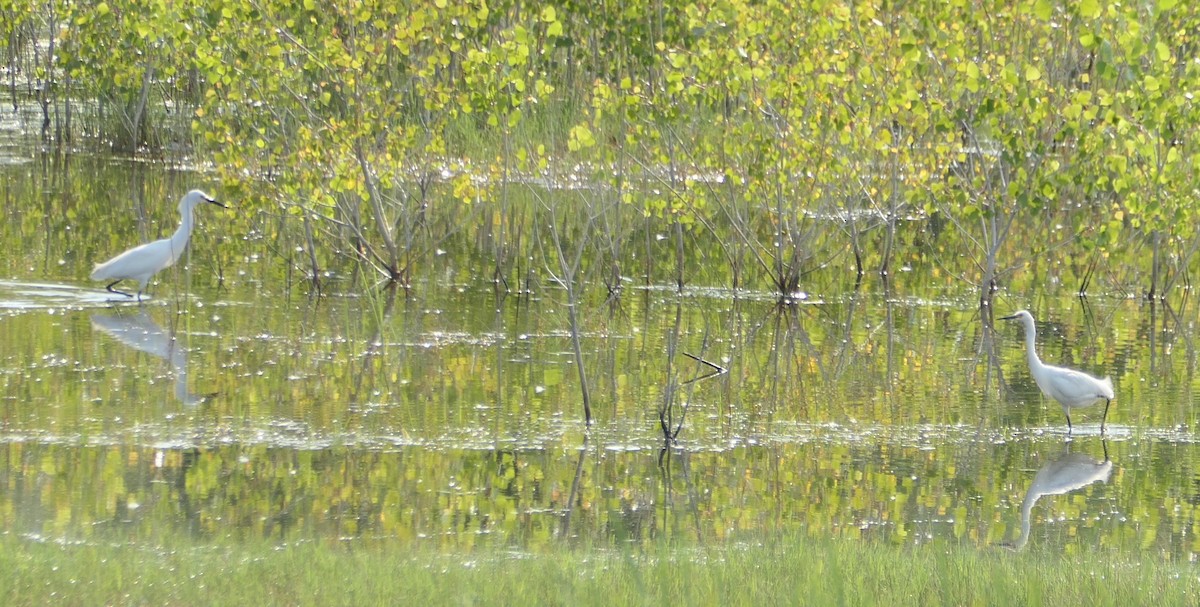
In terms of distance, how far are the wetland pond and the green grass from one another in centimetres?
66

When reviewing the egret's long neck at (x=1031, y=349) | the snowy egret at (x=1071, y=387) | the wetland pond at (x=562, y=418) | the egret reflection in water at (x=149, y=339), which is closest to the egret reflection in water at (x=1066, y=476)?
the wetland pond at (x=562, y=418)

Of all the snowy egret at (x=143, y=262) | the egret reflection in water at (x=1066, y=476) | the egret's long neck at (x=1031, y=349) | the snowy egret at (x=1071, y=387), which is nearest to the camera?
the egret reflection in water at (x=1066, y=476)

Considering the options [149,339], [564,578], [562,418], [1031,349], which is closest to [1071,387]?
[1031,349]

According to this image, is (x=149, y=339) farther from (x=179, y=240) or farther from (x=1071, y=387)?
(x=1071, y=387)

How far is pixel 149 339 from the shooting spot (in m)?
13.6

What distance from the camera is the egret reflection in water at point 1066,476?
9.72 metres

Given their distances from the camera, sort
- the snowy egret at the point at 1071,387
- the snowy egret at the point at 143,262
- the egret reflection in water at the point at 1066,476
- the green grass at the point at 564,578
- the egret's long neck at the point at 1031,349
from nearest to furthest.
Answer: the green grass at the point at 564,578
the egret reflection in water at the point at 1066,476
the snowy egret at the point at 1071,387
the egret's long neck at the point at 1031,349
the snowy egret at the point at 143,262

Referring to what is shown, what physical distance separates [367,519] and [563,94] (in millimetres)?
18413

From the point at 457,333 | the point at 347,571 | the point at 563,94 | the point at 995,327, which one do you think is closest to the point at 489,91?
the point at 457,333

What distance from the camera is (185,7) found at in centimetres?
1622

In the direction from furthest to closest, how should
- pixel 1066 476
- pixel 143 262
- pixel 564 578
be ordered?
pixel 143 262 < pixel 1066 476 < pixel 564 578

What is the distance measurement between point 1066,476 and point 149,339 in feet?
24.3

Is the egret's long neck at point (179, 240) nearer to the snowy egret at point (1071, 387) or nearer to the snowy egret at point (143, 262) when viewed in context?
the snowy egret at point (143, 262)

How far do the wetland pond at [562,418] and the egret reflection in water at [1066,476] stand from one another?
2 cm
